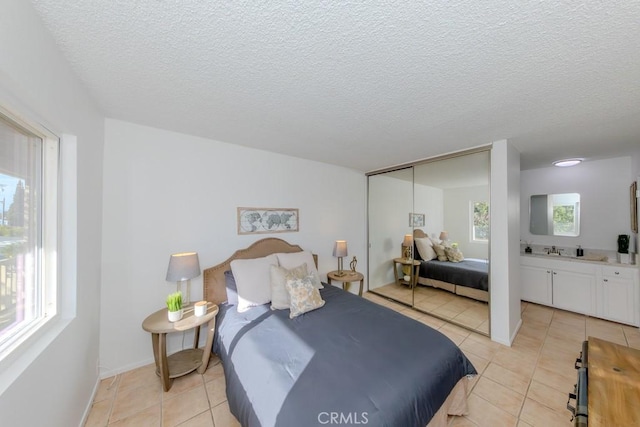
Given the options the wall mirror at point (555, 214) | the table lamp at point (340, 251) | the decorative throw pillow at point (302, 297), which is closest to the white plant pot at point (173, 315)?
the decorative throw pillow at point (302, 297)

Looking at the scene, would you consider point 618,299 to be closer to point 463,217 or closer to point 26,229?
point 463,217

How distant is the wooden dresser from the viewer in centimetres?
78

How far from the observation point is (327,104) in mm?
1766

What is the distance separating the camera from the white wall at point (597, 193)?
10.7ft

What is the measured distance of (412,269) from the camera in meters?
3.61

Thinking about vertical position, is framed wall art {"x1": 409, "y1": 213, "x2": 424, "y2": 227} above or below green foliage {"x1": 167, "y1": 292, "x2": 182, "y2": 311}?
above

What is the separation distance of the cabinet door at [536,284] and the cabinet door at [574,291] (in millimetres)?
77

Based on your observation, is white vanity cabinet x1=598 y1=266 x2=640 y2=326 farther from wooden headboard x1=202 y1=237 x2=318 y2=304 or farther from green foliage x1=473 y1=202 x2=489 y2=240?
wooden headboard x1=202 y1=237 x2=318 y2=304

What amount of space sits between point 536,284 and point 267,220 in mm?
4316

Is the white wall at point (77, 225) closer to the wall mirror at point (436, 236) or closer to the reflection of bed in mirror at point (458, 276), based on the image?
the wall mirror at point (436, 236)

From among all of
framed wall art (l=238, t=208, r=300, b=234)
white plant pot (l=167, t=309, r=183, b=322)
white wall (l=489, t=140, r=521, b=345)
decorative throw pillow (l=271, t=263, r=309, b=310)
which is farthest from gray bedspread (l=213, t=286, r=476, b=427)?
white wall (l=489, t=140, r=521, b=345)

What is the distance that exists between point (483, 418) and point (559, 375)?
1.08 meters

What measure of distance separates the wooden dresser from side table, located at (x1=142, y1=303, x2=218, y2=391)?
2.34m

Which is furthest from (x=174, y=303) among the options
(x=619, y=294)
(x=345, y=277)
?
(x=619, y=294)
